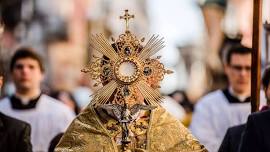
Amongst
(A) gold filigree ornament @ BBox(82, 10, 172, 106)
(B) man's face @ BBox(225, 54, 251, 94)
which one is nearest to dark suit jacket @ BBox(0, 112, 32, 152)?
(A) gold filigree ornament @ BBox(82, 10, 172, 106)

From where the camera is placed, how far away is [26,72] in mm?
10930

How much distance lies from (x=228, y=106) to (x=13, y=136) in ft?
9.54

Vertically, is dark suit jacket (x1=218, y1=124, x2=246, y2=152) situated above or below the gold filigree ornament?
below

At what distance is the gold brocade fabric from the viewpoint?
312 inches

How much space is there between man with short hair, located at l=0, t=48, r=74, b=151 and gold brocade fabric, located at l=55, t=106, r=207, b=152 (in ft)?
9.39

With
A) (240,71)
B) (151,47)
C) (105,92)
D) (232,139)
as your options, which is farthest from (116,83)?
(240,71)

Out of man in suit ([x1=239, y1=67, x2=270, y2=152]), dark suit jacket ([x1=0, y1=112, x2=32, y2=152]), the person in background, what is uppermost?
man in suit ([x1=239, y1=67, x2=270, y2=152])

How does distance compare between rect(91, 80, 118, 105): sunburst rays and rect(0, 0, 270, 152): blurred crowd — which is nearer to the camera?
rect(91, 80, 118, 105): sunburst rays

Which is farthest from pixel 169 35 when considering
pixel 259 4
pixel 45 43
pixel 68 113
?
pixel 259 4

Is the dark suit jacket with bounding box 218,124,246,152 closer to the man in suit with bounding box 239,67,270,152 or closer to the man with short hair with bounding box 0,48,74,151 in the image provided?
the man in suit with bounding box 239,67,270,152

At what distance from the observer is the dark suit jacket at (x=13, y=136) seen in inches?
348

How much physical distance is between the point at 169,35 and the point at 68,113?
10269mm

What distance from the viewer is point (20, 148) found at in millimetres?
8828

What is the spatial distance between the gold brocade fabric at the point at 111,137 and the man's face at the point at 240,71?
9.31 feet
